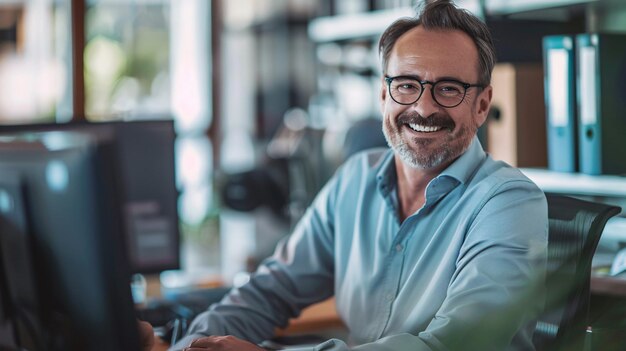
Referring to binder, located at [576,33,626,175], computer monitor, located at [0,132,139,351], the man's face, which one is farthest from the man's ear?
computer monitor, located at [0,132,139,351]

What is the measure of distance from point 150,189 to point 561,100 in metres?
1.13

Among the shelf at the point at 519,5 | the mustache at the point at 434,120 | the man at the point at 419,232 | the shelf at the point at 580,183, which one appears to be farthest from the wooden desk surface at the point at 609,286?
the shelf at the point at 519,5

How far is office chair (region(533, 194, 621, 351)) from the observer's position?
1.52 m

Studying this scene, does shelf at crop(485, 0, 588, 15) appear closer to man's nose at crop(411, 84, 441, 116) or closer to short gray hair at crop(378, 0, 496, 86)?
short gray hair at crop(378, 0, 496, 86)

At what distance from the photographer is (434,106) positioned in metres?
1.67

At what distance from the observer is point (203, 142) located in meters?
5.21

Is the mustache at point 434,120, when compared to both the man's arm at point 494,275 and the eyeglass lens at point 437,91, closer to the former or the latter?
the eyeglass lens at point 437,91

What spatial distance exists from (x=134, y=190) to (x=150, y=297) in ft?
1.05

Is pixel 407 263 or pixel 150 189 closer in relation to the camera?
pixel 407 263

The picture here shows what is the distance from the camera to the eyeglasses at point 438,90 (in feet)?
5.46

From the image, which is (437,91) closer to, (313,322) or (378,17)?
(313,322)

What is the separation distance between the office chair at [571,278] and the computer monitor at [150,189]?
1003 mm

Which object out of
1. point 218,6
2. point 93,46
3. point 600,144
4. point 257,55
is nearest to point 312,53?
point 257,55

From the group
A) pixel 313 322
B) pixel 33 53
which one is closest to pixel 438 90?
pixel 313 322
